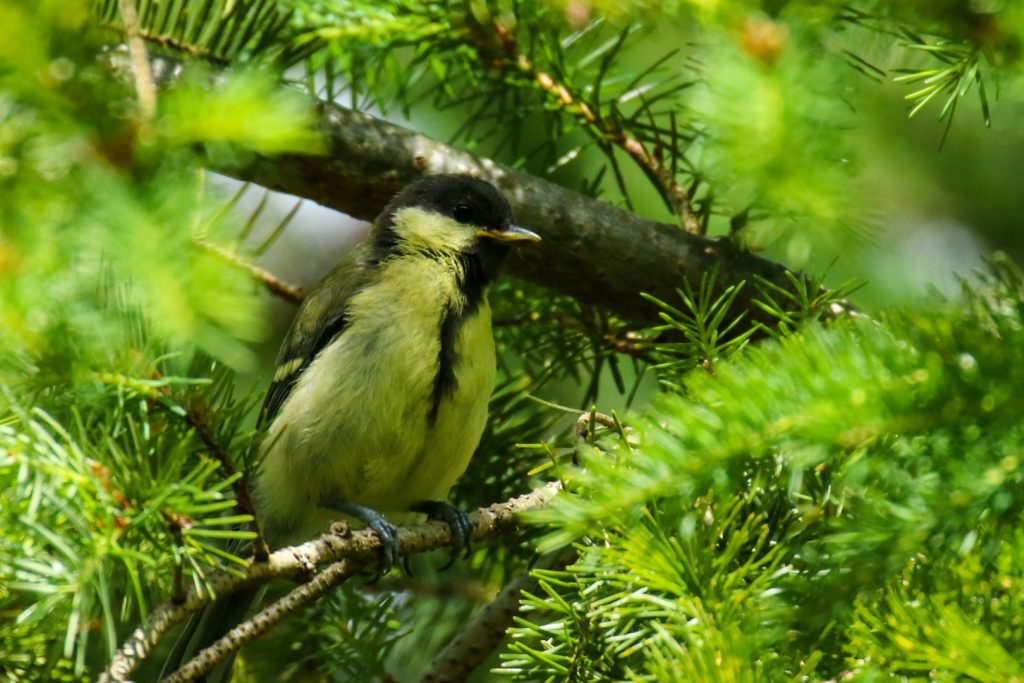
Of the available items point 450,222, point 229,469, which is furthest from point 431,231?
point 229,469

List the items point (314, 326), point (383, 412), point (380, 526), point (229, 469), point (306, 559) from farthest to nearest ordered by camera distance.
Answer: point (314, 326) < point (383, 412) < point (380, 526) < point (306, 559) < point (229, 469)

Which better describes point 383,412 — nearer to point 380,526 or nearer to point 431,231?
point 380,526

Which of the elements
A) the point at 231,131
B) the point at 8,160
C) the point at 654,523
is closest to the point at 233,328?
the point at 231,131

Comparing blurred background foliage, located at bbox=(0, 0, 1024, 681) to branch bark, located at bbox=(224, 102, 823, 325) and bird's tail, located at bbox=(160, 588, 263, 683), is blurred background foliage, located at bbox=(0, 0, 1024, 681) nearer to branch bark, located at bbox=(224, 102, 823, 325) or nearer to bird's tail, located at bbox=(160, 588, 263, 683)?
bird's tail, located at bbox=(160, 588, 263, 683)

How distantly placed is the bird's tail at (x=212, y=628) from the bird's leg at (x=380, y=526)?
378mm

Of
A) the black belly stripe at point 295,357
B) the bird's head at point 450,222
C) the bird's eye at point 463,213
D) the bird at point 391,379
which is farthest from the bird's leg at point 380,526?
the bird's eye at point 463,213

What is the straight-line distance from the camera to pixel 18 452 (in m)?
1.75

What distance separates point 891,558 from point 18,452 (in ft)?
4.47

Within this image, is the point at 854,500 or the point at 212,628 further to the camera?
the point at 212,628

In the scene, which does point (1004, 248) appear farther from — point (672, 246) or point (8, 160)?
point (8, 160)

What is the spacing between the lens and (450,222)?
397 cm

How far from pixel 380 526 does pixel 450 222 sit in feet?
4.14

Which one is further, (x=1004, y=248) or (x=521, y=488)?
(x=1004, y=248)

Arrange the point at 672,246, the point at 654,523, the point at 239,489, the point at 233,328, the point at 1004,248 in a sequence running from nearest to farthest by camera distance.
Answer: the point at 233,328 < the point at 654,523 < the point at 239,489 < the point at 672,246 < the point at 1004,248
